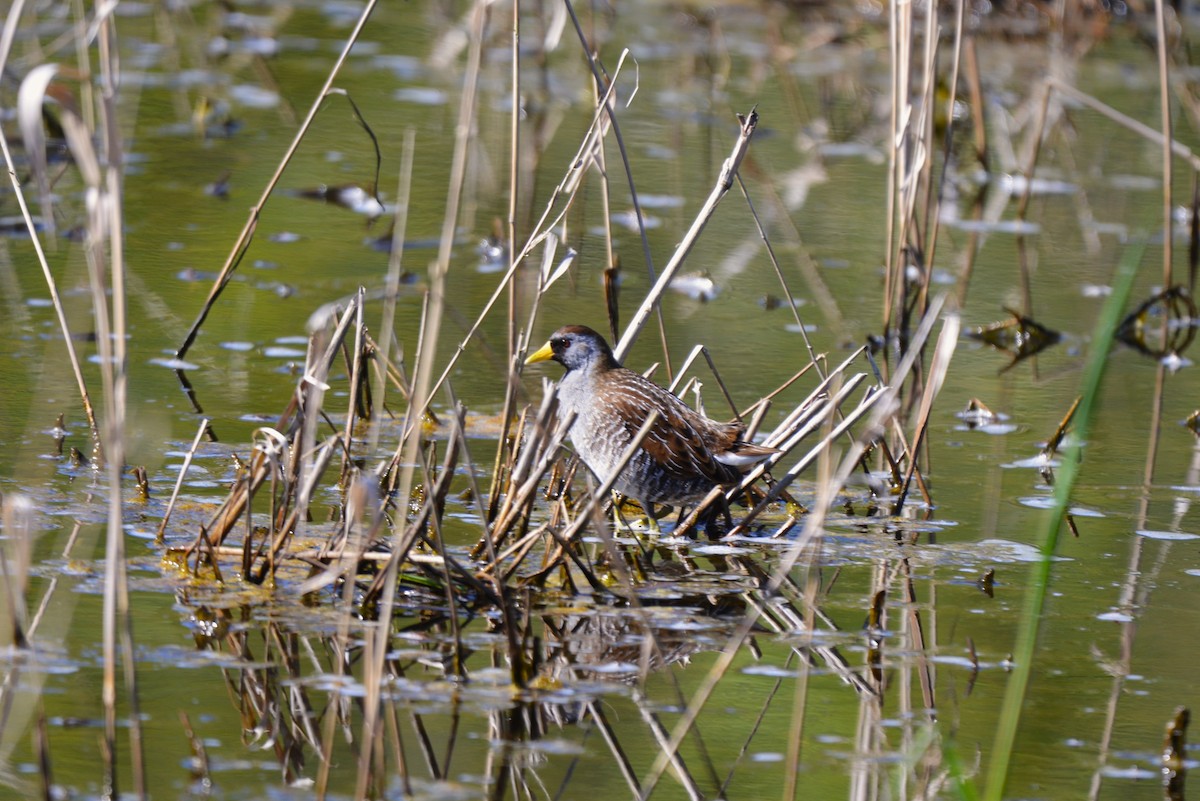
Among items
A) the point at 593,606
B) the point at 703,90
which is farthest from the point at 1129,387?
the point at 703,90

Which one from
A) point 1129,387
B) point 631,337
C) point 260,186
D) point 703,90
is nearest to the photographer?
point 631,337

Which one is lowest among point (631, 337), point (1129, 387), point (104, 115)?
point (1129, 387)

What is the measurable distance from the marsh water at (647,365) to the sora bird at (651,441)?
0.72 ft

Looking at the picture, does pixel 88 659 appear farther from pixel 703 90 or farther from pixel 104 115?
pixel 703 90

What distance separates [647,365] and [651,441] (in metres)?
2.10

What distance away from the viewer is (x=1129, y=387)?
752 centimetres

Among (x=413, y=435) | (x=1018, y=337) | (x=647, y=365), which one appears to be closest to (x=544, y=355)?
(x=647, y=365)

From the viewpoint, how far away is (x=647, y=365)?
723 centimetres

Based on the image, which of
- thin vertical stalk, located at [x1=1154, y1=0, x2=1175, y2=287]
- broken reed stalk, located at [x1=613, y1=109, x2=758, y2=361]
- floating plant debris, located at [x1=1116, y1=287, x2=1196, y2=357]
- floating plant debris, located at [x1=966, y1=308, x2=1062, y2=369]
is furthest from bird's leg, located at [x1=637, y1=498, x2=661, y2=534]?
floating plant debris, located at [x1=1116, y1=287, x2=1196, y2=357]

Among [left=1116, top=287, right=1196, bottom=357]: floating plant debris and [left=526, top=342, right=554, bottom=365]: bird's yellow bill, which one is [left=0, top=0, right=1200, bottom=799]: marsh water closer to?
[left=1116, top=287, right=1196, bottom=357]: floating plant debris

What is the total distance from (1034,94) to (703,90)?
257 cm

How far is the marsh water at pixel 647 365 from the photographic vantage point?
3.87 metres

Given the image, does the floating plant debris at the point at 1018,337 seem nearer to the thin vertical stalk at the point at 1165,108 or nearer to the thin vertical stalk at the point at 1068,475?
the thin vertical stalk at the point at 1165,108

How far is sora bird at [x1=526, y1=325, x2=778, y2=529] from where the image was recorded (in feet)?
17.1
